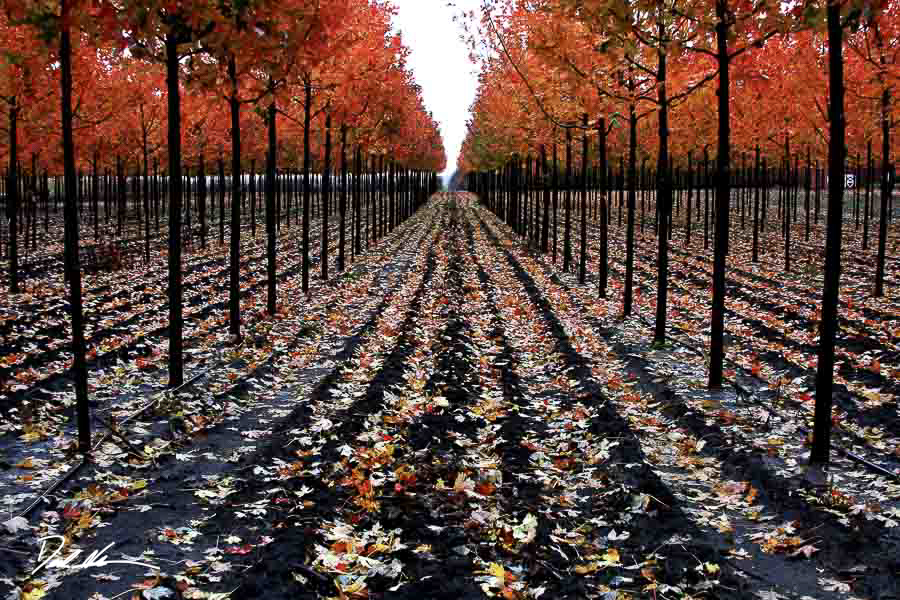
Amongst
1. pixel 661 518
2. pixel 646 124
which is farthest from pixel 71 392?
pixel 646 124

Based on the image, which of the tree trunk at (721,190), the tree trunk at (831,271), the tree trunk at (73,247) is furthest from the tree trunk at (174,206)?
the tree trunk at (831,271)

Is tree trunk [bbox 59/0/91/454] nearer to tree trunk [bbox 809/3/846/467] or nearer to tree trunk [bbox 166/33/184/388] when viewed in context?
tree trunk [bbox 166/33/184/388]

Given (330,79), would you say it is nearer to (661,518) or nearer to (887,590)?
(661,518)

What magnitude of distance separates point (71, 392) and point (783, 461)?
860cm

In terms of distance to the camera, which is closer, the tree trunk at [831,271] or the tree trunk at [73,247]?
the tree trunk at [831,271]

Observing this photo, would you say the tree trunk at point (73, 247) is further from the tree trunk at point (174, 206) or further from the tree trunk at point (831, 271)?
the tree trunk at point (831, 271)

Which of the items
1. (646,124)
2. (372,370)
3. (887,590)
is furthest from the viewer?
(646,124)

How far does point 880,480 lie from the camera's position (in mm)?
6629

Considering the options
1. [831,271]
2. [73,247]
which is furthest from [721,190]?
[73,247]

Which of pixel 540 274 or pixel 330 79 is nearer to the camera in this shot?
pixel 330 79

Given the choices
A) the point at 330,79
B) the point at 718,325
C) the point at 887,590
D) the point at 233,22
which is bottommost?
the point at 887,590

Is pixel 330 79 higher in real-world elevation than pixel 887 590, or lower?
higher

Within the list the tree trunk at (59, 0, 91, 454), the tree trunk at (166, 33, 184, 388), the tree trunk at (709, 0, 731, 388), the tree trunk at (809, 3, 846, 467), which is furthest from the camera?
the tree trunk at (709, 0, 731, 388)

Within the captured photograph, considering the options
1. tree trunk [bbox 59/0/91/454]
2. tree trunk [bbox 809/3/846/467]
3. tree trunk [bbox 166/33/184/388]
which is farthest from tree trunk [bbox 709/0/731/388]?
tree trunk [bbox 59/0/91/454]
